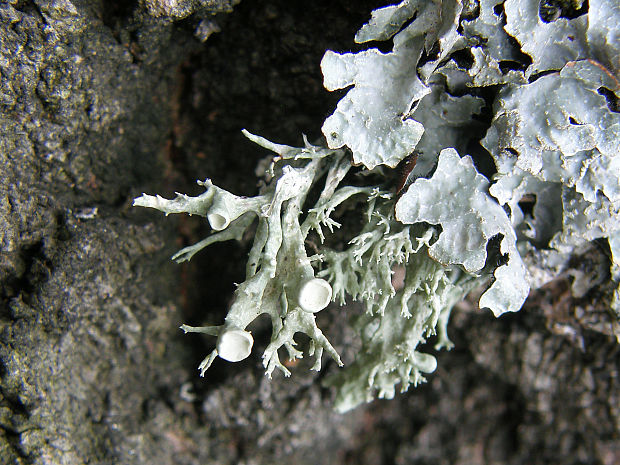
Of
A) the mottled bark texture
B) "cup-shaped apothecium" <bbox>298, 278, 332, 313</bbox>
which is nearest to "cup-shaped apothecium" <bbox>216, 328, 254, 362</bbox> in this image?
"cup-shaped apothecium" <bbox>298, 278, 332, 313</bbox>

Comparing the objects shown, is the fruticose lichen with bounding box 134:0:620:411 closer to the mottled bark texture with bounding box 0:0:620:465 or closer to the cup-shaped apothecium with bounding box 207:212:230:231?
the cup-shaped apothecium with bounding box 207:212:230:231

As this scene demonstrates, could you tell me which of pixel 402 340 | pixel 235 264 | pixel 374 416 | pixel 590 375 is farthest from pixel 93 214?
pixel 590 375

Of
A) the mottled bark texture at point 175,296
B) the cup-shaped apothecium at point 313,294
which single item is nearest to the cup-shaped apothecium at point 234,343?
the cup-shaped apothecium at point 313,294

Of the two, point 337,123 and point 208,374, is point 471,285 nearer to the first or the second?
point 337,123

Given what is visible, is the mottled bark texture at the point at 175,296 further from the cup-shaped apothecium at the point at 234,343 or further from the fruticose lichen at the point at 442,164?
the cup-shaped apothecium at the point at 234,343

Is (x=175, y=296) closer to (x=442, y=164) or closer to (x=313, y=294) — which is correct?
(x=313, y=294)

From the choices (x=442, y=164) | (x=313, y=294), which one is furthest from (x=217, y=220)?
(x=442, y=164)
